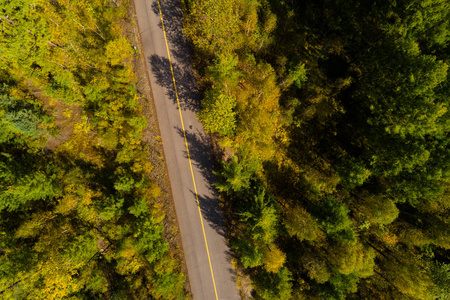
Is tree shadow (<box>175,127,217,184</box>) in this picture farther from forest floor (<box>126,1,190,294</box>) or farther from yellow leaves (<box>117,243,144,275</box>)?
yellow leaves (<box>117,243,144,275</box>)

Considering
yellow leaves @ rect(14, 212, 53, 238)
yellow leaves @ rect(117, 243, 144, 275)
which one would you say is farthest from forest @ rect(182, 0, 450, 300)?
yellow leaves @ rect(14, 212, 53, 238)

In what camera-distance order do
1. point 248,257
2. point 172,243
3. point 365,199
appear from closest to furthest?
point 248,257, point 365,199, point 172,243

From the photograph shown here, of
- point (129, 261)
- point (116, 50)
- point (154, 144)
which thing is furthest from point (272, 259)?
point (116, 50)

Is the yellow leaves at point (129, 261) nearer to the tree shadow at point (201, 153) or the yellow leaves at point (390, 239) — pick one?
the tree shadow at point (201, 153)

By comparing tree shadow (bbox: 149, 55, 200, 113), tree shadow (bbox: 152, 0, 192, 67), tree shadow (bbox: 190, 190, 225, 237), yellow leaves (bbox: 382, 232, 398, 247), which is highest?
tree shadow (bbox: 152, 0, 192, 67)

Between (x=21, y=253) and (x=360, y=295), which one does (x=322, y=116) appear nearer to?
(x=360, y=295)

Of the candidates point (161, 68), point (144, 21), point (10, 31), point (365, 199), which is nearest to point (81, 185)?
point (161, 68)

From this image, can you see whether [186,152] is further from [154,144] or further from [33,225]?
[33,225]
